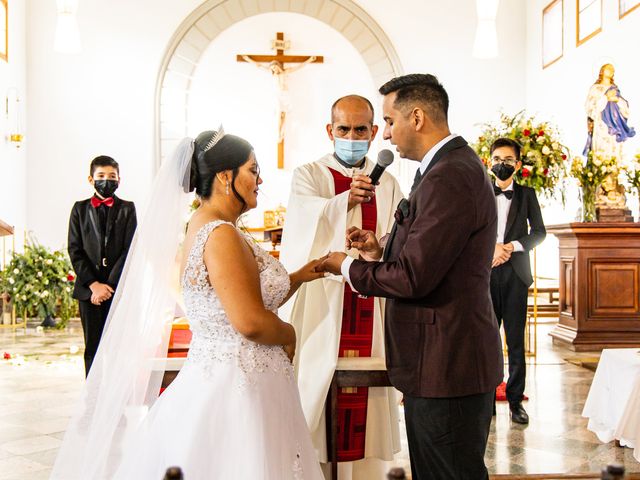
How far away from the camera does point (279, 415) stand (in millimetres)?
2434

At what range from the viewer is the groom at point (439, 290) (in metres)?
2.16

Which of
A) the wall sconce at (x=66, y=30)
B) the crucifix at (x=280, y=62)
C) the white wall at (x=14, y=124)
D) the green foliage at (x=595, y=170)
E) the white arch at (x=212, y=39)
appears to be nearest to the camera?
the green foliage at (x=595, y=170)

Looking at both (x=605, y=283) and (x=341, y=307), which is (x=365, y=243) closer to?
(x=341, y=307)

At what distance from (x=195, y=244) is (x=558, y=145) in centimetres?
504

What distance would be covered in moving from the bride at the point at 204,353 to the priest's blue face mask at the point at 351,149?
0.78 m

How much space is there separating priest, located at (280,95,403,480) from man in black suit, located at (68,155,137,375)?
1.57 m

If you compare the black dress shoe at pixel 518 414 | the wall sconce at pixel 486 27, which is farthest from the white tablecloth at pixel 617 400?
the wall sconce at pixel 486 27

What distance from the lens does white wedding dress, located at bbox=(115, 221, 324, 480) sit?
89.7 inches

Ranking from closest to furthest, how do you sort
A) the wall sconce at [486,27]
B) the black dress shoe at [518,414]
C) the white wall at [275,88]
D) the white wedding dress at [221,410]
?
1. the white wedding dress at [221,410]
2. the black dress shoe at [518,414]
3. the wall sconce at [486,27]
4. the white wall at [275,88]

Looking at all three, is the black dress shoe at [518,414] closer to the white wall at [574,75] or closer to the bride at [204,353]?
the bride at [204,353]


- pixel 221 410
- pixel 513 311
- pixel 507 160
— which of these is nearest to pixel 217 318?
pixel 221 410

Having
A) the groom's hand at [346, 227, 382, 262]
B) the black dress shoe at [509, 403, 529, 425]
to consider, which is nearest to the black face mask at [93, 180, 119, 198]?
the groom's hand at [346, 227, 382, 262]

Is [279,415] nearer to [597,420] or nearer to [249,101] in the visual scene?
[597,420]

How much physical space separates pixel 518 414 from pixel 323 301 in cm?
219
